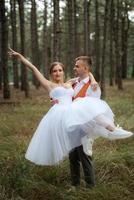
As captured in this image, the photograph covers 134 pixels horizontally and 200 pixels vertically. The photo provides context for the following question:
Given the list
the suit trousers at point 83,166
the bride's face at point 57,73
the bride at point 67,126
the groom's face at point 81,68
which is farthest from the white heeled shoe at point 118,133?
the bride's face at point 57,73

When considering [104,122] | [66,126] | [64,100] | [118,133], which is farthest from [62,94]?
[118,133]

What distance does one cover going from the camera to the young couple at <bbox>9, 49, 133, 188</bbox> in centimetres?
→ 743

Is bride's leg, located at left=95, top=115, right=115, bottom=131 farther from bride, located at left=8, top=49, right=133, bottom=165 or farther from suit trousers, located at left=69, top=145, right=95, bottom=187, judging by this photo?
suit trousers, located at left=69, top=145, right=95, bottom=187

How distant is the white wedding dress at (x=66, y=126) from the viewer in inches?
291

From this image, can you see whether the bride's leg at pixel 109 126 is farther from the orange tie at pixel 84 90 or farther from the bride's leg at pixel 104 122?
the orange tie at pixel 84 90

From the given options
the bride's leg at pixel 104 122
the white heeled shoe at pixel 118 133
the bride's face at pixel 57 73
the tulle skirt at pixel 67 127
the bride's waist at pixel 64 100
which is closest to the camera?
the tulle skirt at pixel 67 127

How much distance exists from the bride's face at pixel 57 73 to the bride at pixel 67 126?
25cm

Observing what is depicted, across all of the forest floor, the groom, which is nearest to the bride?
the groom

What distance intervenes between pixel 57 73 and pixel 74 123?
3.69ft

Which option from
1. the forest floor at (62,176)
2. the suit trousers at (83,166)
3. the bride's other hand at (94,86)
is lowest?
the forest floor at (62,176)

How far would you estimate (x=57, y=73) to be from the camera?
803cm

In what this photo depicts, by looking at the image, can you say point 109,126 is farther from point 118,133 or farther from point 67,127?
point 67,127

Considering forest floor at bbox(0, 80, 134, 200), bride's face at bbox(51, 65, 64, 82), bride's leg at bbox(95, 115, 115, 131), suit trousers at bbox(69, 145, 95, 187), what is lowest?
forest floor at bbox(0, 80, 134, 200)

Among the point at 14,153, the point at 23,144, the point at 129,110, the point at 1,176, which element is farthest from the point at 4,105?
the point at 1,176
